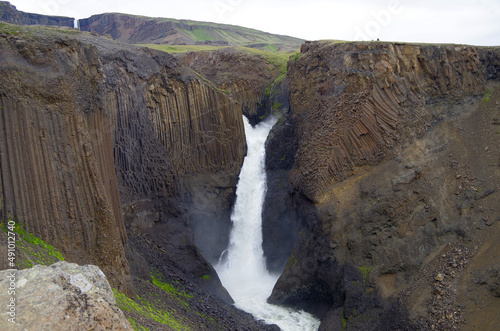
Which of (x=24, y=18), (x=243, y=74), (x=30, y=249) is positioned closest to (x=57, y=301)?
(x=30, y=249)

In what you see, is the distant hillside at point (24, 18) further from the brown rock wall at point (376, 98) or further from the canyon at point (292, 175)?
the brown rock wall at point (376, 98)

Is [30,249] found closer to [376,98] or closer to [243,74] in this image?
[376,98]

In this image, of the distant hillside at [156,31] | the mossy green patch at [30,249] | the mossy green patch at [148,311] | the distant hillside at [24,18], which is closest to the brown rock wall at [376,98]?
the mossy green patch at [148,311]

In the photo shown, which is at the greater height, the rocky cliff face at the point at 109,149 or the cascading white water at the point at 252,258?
the rocky cliff face at the point at 109,149

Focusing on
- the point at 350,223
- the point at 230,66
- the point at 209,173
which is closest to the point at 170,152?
the point at 209,173

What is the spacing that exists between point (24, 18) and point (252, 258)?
73756 millimetres

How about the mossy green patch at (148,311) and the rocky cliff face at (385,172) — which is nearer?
the mossy green patch at (148,311)

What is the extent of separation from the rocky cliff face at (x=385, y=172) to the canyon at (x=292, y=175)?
81 mm

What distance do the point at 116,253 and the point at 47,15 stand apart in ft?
283

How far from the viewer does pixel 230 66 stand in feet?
147

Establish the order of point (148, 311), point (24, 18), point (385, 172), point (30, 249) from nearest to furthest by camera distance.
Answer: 1. point (30, 249)
2. point (148, 311)
3. point (385, 172)
4. point (24, 18)

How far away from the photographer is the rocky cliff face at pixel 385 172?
2200 centimetres

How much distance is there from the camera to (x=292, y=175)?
29.2 metres

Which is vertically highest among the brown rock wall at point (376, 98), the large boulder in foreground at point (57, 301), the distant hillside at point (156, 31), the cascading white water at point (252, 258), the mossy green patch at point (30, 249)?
the distant hillside at point (156, 31)
